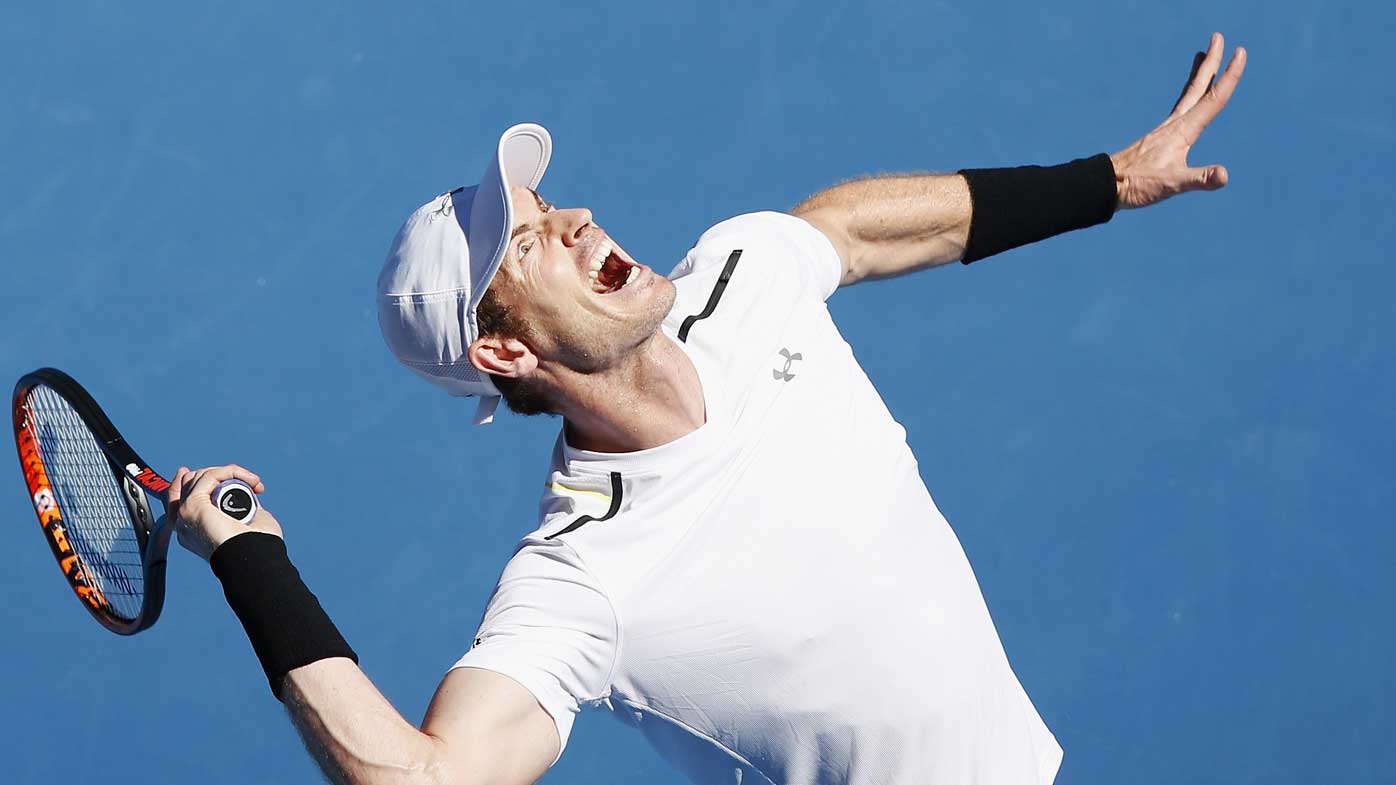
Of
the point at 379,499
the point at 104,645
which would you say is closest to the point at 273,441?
the point at 379,499

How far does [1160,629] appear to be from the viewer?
167 inches

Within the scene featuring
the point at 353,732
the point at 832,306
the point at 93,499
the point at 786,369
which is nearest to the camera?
the point at 353,732

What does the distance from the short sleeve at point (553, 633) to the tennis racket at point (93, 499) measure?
2.25 ft

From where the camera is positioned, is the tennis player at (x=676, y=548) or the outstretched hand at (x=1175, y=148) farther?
the outstretched hand at (x=1175, y=148)

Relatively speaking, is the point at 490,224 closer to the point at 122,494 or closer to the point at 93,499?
the point at 122,494

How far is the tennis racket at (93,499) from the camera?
2561mm

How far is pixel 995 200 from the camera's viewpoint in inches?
105

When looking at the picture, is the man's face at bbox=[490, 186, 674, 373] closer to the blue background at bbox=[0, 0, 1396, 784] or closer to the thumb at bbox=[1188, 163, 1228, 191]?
the thumb at bbox=[1188, 163, 1228, 191]

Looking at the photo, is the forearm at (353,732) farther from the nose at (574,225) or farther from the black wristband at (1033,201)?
the black wristband at (1033,201)

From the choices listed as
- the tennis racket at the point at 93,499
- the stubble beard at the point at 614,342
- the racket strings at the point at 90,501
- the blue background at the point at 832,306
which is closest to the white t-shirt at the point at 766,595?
the stubble beard at the point at 614,342

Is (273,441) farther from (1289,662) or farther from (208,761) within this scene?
(1289,662)

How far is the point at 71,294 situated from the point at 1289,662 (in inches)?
133

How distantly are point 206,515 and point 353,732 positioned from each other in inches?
16.0

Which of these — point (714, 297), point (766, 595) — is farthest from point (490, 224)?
point (766, 595)
